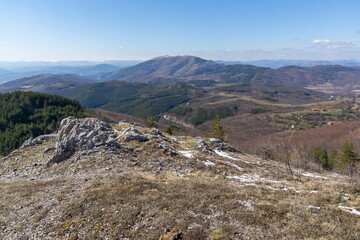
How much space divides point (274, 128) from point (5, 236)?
666 ft

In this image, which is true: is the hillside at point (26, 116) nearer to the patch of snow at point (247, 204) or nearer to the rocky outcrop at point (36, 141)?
the rocky outcrop at point (36, 141)

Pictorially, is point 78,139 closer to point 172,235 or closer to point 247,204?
point 172,235

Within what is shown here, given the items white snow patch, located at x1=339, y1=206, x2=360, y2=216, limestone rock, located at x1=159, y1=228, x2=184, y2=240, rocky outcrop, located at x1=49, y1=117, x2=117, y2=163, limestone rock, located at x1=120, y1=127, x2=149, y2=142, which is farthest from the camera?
limestone rock, located at x1=120, y1=127, x2=149, y2=142

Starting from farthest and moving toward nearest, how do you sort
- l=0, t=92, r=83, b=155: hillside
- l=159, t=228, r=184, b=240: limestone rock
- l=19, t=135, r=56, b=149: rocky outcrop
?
1. l=0, t=92, r=83, b=155: hillside
2. l=19, t=135, r=56, b=149: rocky outcrop
3. l=159, t=228, r=184, b=240: limestone rock

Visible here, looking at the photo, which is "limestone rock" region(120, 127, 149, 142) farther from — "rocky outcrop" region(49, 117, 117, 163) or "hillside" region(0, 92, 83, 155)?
"hillside" region(0, 92, 83, 155)

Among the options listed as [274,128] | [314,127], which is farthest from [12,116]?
[314,127]

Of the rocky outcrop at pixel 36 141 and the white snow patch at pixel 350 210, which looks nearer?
the white snow patch at pixel 350 210

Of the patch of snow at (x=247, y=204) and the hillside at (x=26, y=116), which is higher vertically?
the patch of snow at (x=247, y=204)

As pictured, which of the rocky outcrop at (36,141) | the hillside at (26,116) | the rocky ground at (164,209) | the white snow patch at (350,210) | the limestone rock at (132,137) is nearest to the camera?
Answer: the rocky ground at (164,209)

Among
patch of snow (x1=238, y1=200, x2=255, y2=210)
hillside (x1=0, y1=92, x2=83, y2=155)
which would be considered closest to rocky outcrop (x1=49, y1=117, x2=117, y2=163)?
patch of snow (x1=238, y1=200, x2=255, y2=210)

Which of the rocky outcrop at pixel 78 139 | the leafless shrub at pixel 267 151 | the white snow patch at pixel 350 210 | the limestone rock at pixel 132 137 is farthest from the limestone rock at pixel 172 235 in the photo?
the leafless shrub at pixel 267 151

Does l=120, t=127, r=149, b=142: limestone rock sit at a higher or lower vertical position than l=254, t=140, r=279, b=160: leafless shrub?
higher

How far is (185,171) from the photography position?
A: 2427cm

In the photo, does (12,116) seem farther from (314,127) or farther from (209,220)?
(314,127)
